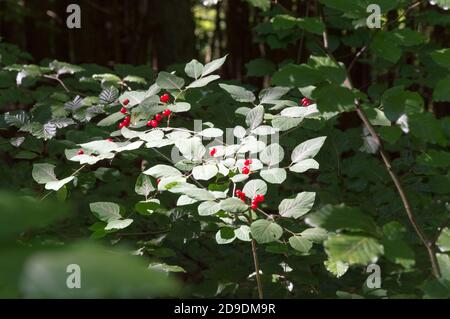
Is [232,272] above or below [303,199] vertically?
below

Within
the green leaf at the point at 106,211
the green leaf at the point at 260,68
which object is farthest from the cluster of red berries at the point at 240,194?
the green leaf at the point at 260,68

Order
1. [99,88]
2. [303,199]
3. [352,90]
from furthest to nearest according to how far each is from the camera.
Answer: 1. [99,88]
2. [303,199]
3. [352,90]

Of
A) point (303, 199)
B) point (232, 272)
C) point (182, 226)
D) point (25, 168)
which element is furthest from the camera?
point (25, 168)

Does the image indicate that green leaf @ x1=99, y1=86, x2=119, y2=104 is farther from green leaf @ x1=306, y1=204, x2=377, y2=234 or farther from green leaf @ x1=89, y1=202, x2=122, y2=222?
green leaf @ x1=306, y1=204, x2=377, y2=234

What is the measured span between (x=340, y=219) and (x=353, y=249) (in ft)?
0.20

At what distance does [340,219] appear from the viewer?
935 millimetres

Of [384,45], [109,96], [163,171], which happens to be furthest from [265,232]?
[109,96]

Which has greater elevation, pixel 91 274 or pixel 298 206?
pixel 91 274

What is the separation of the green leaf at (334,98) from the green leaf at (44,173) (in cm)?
88

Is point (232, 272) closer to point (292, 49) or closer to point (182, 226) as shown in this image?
point (182, 226)

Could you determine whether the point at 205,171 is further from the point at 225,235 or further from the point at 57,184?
the point at 57,184

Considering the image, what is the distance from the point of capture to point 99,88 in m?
2.34
